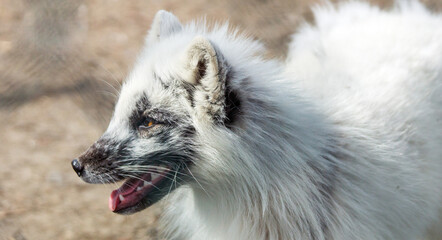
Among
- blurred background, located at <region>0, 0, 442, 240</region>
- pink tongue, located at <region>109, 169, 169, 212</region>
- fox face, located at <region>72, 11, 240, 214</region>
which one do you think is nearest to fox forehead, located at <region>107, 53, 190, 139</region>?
fox face, located at <region>72, 11, 240, 214</region>

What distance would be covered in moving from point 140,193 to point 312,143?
74 centimetres

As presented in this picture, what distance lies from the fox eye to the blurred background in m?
0.68

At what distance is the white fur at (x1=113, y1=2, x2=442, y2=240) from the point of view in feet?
6.79

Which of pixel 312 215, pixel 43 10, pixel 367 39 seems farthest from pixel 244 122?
pixel 43 10

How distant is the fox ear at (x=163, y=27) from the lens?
8.11 feet

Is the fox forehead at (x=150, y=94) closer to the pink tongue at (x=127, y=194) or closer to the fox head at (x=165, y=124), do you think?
the fox head at (x=165, y=124)

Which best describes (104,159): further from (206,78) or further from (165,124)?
(206,78)

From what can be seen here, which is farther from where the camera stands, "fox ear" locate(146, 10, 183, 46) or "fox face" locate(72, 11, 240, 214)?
"fox ear" locate(146, 10, 183, 46)

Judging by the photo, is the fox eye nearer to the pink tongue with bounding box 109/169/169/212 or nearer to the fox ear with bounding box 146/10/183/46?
the pink tongue with bounding box 109/169/169/212

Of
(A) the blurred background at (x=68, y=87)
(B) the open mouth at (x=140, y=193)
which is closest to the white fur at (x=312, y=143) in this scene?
(B) the open mouth at (x=140, y=193)

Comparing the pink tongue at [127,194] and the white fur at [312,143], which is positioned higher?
the white fur at [312,143]

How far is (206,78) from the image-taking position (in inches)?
76.1

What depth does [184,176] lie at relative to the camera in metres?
2.15

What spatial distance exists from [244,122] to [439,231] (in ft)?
4.66
